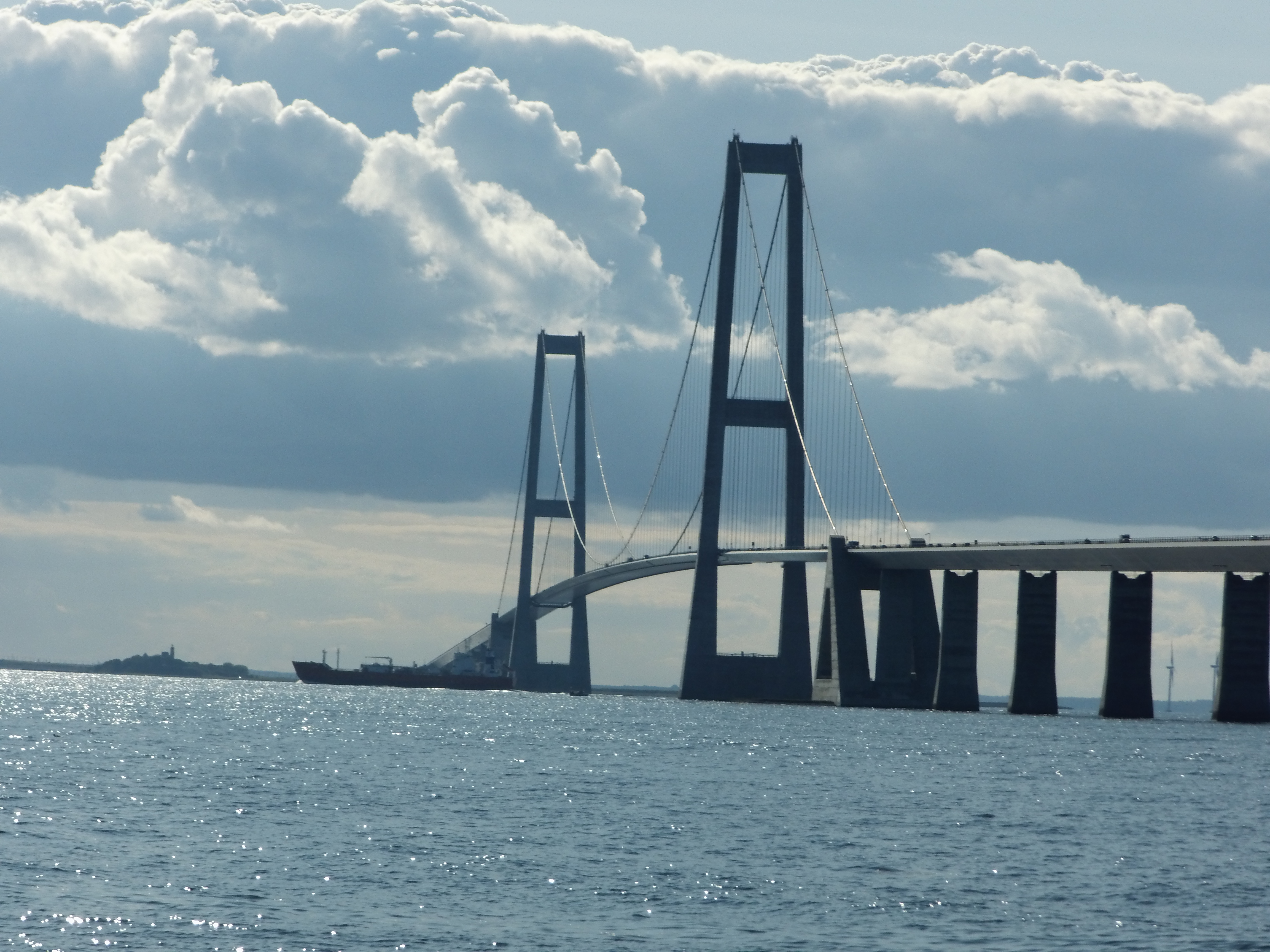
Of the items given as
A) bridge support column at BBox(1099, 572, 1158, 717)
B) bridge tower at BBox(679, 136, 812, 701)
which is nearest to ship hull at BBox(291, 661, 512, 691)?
bridge tower at BBox(679, 136, 812, 701)

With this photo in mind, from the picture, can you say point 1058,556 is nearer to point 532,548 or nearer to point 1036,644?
point 1036,644

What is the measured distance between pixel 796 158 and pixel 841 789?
182 feet

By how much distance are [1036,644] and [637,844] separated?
45.5m

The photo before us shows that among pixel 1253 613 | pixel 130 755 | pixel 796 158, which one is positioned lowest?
pixel 130 755

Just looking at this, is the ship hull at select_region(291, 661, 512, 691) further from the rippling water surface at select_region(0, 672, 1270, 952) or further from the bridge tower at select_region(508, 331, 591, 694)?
the rippling water surface at select_region(0, 672, 1270, 952)

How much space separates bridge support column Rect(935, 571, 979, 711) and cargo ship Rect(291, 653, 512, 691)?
67.0m

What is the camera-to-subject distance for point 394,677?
157875 mm

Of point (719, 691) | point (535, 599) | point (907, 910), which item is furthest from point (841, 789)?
point (535, 599)

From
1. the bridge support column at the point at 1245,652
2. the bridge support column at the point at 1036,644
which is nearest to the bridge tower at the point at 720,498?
the bridge support column at the point at 1036,644

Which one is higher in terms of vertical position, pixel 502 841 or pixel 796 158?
pixel 796 158

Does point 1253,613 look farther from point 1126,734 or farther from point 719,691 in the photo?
point 719,691

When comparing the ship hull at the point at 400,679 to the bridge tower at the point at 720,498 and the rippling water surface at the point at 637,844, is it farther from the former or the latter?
the rippling water surface at the point at 637,844

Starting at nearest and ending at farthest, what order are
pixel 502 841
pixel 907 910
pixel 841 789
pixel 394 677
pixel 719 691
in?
pixel 907 910
pixel 502 841
pixel 841 789
pixel 719 691
pixel 394 677

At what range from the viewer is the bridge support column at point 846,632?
7712 cm
